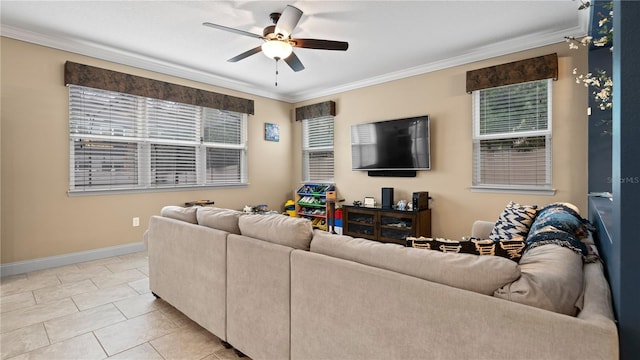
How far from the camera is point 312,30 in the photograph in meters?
3.35

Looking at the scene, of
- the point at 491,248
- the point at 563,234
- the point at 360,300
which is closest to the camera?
the point at 360,300

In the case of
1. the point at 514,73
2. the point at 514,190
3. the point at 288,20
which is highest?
the point at 288,20

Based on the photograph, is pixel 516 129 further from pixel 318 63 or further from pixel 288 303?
pixel 288 303

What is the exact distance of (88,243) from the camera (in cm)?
386

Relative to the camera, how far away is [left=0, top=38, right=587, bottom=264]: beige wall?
3.35 metres

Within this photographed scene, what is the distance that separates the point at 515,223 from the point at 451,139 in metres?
2.03

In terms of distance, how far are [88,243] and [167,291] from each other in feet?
7.21

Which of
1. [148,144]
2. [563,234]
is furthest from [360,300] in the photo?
[148,144]

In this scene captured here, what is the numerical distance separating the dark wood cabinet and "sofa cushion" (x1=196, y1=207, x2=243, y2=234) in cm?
262

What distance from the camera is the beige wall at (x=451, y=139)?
11.1ft

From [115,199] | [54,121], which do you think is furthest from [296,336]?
[54,121]

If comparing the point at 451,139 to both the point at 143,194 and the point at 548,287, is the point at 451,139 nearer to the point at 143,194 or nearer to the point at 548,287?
the point at 548,287

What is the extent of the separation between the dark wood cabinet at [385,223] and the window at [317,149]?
3.64ft

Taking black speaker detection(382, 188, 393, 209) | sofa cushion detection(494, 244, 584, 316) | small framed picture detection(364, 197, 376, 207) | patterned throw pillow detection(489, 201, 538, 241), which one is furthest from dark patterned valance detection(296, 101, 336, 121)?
sofa cushion detection(494, 244, 584, 316)
